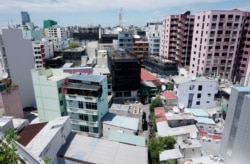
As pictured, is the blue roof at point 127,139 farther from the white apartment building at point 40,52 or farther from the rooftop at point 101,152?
the white apartment building at point 40,52

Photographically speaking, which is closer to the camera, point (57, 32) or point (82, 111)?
point (82, 111)

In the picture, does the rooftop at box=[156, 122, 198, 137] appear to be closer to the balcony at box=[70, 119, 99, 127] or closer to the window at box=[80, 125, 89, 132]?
the balcony at box=[70, 119, 99, 127]

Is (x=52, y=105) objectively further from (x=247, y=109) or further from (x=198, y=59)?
(x=198, y=59)

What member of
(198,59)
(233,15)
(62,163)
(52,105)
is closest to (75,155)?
(62,163)

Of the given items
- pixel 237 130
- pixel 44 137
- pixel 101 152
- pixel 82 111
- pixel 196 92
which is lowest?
pixel 101 152

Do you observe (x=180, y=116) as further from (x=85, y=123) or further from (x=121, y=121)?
(x=85, y=123)

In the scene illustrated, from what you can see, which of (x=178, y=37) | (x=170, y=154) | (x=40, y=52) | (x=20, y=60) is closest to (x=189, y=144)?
(x=170, y=154)

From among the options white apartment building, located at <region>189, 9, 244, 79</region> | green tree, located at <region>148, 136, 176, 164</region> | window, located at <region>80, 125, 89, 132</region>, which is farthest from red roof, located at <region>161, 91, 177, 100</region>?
window, located at <region>80, 125, 89, 132</region>
